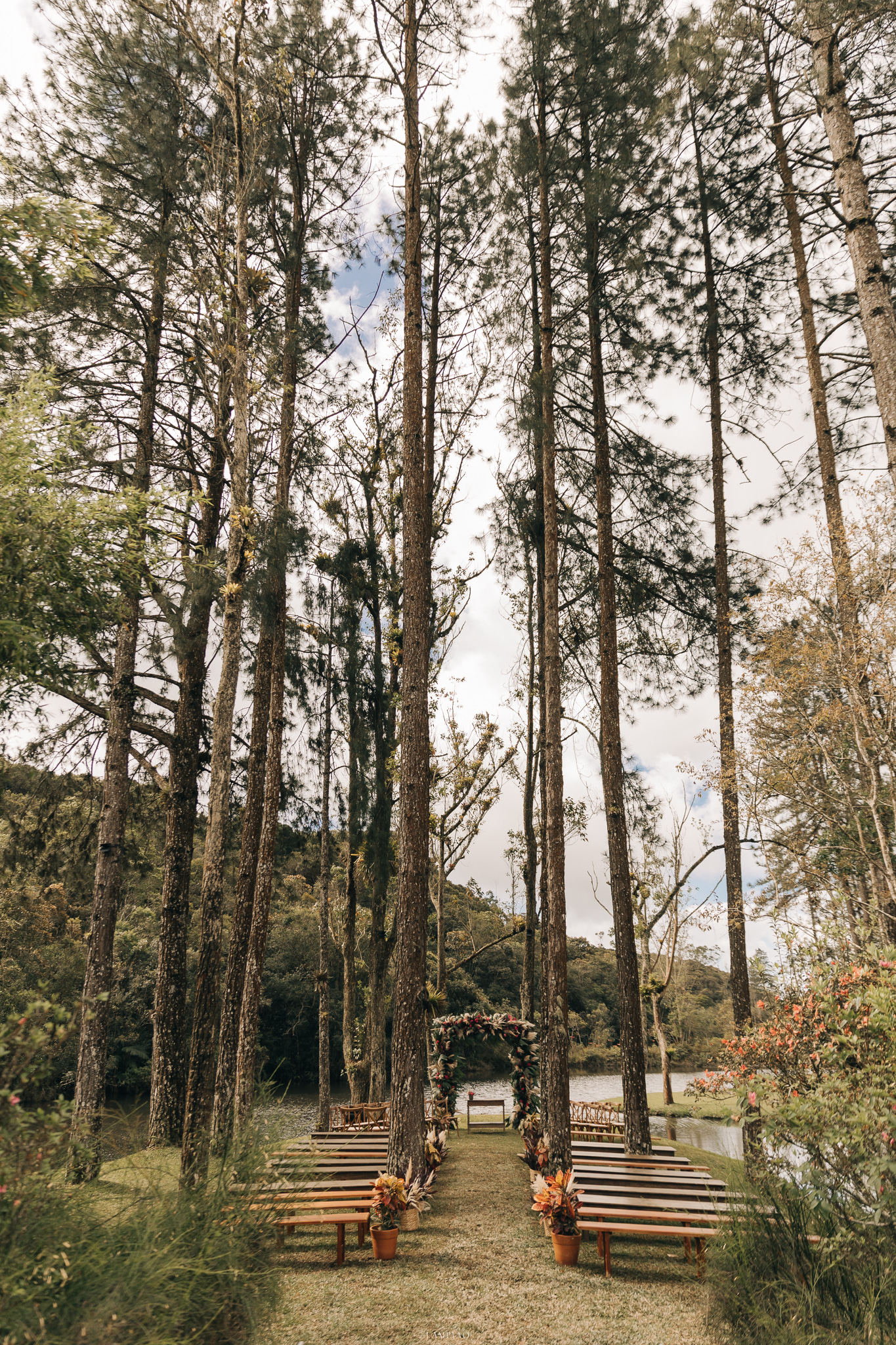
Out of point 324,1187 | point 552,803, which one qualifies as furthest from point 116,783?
point 552,803

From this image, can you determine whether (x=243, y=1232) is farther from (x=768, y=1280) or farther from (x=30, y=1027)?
(x=768, y=1280)

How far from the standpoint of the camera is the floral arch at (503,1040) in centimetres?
1030

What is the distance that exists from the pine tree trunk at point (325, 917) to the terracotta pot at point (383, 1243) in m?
6.34

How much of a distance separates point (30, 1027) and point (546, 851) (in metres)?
5.93

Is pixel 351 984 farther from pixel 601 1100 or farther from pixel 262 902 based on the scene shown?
pixel 601 1100

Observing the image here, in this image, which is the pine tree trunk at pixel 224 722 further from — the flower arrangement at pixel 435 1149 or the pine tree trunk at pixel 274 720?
the flower arrangement at pixel 435 1149

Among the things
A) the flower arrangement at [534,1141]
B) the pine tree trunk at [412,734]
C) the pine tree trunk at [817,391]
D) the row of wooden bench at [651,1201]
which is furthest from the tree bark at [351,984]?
the pine tree trunk at [817,391]

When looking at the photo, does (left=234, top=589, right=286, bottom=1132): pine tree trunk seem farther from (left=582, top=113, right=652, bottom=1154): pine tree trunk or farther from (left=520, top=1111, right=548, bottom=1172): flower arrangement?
(left=582, top=113, right=652, bottom=1154): pine tree trunk

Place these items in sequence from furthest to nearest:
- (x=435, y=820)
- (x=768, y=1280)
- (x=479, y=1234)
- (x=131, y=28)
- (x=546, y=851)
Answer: (x=435, y=820)
(x=131, y=28)
(x=546, y=851)
(x=479, y=1234)
(x=768, y=1280)

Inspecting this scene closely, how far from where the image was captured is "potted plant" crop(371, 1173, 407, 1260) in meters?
5.48

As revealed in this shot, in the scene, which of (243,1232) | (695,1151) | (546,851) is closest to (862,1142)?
(243,1232)

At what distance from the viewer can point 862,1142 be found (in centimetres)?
351

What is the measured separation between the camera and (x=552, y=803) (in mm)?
7332

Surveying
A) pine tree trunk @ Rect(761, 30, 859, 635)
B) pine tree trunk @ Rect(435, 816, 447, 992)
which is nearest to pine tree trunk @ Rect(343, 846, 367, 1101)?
pine tree trunk @ Rect(435, 816, 447, 992)
